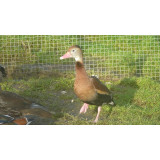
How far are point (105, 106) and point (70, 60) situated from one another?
266 centimetres

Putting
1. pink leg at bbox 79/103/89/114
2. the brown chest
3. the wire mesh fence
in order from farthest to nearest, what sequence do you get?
the wire mesh fence
pink leg at bbox 79/103/89/114
the brown chest

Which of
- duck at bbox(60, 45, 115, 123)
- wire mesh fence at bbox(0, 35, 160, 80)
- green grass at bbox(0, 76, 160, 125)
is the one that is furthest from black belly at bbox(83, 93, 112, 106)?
wire mesh fence at bbox(0, 35, 160, 80)

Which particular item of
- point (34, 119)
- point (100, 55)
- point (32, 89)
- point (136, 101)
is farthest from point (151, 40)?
point (34, 119)

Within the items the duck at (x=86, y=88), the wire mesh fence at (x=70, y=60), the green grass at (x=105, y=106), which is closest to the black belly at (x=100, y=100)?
the duck at (x=86, y=88)

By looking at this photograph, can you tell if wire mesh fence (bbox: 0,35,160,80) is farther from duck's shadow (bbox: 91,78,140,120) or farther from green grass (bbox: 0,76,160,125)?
green grass (bbox: 0,76,160,125)

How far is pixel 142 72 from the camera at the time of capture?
7.49m

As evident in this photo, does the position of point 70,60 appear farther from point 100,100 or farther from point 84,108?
point 100,100

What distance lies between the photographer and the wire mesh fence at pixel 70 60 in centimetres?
736

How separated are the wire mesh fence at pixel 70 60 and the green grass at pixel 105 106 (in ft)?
1.84

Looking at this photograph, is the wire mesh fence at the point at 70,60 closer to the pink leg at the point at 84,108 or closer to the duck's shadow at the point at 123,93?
the duck's shadow at the point at 123,93

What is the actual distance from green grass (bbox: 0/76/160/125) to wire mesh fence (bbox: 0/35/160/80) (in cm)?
56

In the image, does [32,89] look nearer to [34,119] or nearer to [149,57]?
[34,119]

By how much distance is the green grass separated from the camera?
4.91m

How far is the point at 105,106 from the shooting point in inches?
213
